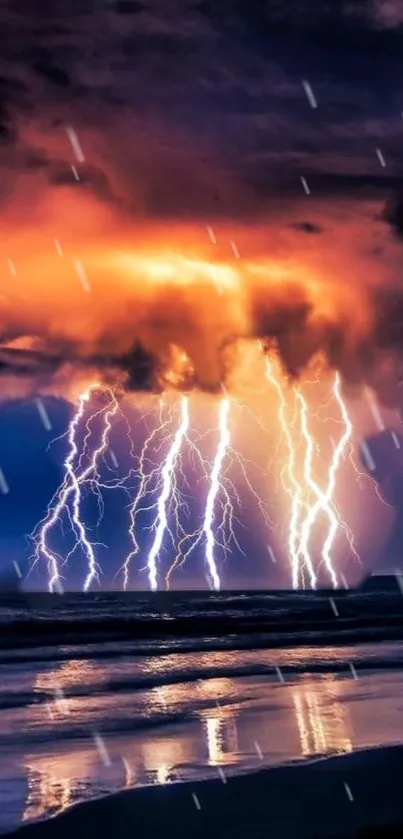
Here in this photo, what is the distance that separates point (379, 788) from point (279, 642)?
18.8 meters

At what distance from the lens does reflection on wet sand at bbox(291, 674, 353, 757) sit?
34.4 ft

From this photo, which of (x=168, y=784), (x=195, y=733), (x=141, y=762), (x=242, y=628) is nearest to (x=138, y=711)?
(x=195, y=733)

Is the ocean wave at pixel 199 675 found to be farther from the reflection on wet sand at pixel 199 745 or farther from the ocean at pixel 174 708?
the reflection on wet sand at pixel 199 745

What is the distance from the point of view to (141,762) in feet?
31.7

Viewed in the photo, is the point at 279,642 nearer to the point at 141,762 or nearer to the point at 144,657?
the point at 144,657

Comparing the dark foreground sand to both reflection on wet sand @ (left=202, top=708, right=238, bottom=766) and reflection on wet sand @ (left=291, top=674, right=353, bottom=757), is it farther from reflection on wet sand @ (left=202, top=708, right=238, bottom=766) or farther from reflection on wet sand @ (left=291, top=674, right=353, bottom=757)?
reflection on wet sand @ (left=291, top=674, right=353, bottom=757)

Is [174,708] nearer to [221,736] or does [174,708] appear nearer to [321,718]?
[321,718]

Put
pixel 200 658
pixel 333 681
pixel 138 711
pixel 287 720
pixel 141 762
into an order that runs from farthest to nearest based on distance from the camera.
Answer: pixel 200 658 < pixel 333 681 < pixel 138 711 < pixel 287 720 < pixel 141 762

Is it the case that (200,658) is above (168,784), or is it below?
above

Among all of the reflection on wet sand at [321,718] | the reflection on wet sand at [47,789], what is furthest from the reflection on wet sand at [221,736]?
the reflection on wet sand at [47,789]

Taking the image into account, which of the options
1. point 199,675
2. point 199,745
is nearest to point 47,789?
point 199,745

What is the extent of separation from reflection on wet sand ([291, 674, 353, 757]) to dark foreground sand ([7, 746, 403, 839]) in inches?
45.7

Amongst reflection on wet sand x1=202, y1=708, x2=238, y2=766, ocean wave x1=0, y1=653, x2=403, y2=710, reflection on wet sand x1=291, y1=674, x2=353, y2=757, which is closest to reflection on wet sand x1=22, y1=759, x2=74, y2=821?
reflection on wet sand x1=202, y1=708, x2=238, y2=766

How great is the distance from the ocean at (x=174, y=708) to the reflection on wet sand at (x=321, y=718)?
0.07 feet
